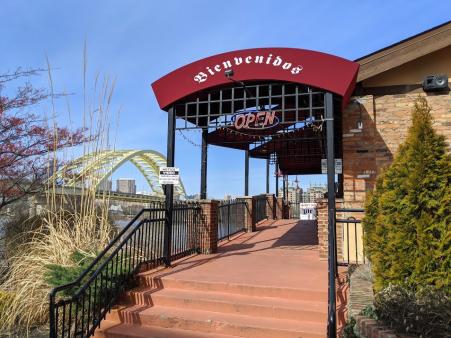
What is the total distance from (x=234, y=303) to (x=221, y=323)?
406 mm

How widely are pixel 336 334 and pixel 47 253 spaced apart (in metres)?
4.17

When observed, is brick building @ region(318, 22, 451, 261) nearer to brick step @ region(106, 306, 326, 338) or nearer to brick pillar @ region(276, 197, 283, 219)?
brick step @ region(106, 306, 326, 338)

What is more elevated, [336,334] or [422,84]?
[422,84]

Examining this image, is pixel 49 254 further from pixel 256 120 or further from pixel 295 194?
pixel 295 194

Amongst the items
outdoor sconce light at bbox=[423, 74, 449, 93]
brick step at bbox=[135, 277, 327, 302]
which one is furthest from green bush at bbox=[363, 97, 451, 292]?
outdoor sconce light at bbox=[423, 74, 449, 93]

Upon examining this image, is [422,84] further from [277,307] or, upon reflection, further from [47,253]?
[47,253]

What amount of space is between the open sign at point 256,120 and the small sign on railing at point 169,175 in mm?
1325

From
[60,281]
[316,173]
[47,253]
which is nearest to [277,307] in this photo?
[60,281]

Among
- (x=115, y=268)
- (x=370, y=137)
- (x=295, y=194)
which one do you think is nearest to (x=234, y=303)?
(x=115, y=268)

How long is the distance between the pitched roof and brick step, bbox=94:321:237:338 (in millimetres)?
5479

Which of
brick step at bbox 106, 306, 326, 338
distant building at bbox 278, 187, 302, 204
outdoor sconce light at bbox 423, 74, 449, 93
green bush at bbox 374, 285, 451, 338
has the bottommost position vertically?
brick step at bbox 106, 306, 326, 338

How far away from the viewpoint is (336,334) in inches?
160

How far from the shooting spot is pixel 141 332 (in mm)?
4656

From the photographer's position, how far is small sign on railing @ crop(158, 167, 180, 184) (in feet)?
21.7
